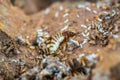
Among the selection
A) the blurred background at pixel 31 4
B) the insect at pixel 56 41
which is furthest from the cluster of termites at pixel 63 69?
the blurred background at pixel 31 4

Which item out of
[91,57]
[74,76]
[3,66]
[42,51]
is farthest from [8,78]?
[91,57]

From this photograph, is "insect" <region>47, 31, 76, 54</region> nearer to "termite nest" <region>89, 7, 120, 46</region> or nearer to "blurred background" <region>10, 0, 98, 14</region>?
"termite nest" <region>89, 7, 120, 46</region>

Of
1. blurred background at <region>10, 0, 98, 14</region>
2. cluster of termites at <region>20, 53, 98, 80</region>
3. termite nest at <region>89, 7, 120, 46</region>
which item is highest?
blurred background at <region>10, 0, 98, 14</region>

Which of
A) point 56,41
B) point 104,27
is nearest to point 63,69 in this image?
point 56,41

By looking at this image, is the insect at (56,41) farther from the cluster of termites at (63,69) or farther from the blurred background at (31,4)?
the blurred background at (31,4)

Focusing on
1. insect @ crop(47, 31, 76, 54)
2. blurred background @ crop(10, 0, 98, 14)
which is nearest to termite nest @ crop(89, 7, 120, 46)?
A: insect @ crop(47, 31, 76, 54)

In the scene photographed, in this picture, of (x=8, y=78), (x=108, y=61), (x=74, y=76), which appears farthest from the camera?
(x=8, y=78)

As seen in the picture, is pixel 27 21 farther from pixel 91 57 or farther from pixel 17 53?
pixel 91 57

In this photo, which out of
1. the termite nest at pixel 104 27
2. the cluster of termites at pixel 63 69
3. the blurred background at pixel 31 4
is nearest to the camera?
the cluster of termites at pixel 63 69

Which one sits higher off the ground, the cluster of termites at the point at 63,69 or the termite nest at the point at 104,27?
the termite nest at the point at 104,27

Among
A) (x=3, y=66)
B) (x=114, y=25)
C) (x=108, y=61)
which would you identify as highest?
(x=3, y=66)

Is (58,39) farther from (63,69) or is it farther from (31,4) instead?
(31,4)
